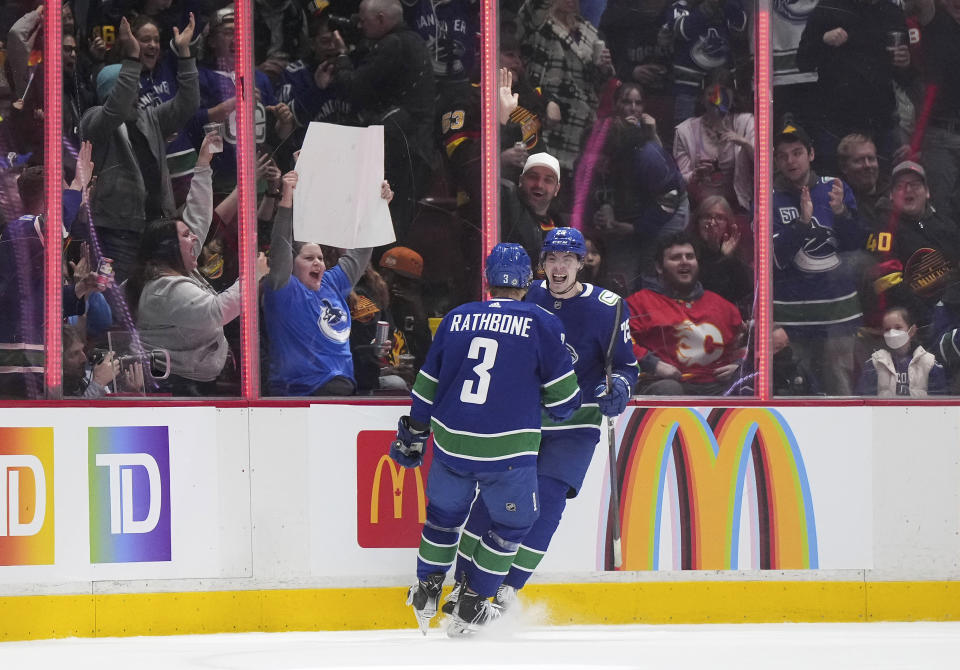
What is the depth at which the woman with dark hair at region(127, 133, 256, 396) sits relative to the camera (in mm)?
5039

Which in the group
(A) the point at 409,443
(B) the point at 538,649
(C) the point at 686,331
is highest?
(C) the point at 686,331

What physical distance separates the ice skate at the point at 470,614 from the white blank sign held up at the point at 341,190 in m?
1.63

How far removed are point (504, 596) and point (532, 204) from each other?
1.73m

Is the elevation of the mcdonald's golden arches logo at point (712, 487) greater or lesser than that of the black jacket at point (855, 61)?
lesser

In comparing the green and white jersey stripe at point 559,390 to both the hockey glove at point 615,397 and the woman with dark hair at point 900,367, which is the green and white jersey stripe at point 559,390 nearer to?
the hockey glove at point 615,397

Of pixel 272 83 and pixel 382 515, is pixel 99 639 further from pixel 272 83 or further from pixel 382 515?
pixel 272 83

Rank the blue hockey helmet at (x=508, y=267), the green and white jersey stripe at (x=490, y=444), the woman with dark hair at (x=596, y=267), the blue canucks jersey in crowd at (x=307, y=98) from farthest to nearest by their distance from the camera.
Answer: the woman with dark hair at (x=596, y=267) → the blue canucks jersey in crowd at (x=307, y=98) → the blue hockey helmet at (x=508, y=267) → the green and white jersey stripe at (x=490, y=444)

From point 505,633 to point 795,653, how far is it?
113 centimetres

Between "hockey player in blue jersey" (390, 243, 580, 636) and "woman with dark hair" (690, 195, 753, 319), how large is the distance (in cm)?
117

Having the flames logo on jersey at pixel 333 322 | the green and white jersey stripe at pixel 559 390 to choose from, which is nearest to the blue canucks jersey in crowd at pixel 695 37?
the green and white jersey stripe at pixel 559 390

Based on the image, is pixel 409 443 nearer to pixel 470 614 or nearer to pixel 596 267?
pixel 470 614

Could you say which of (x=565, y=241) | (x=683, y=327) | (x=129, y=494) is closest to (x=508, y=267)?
(x=565, y=241)

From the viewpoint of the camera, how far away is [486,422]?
4.33 m

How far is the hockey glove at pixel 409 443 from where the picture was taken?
451 centimetres
